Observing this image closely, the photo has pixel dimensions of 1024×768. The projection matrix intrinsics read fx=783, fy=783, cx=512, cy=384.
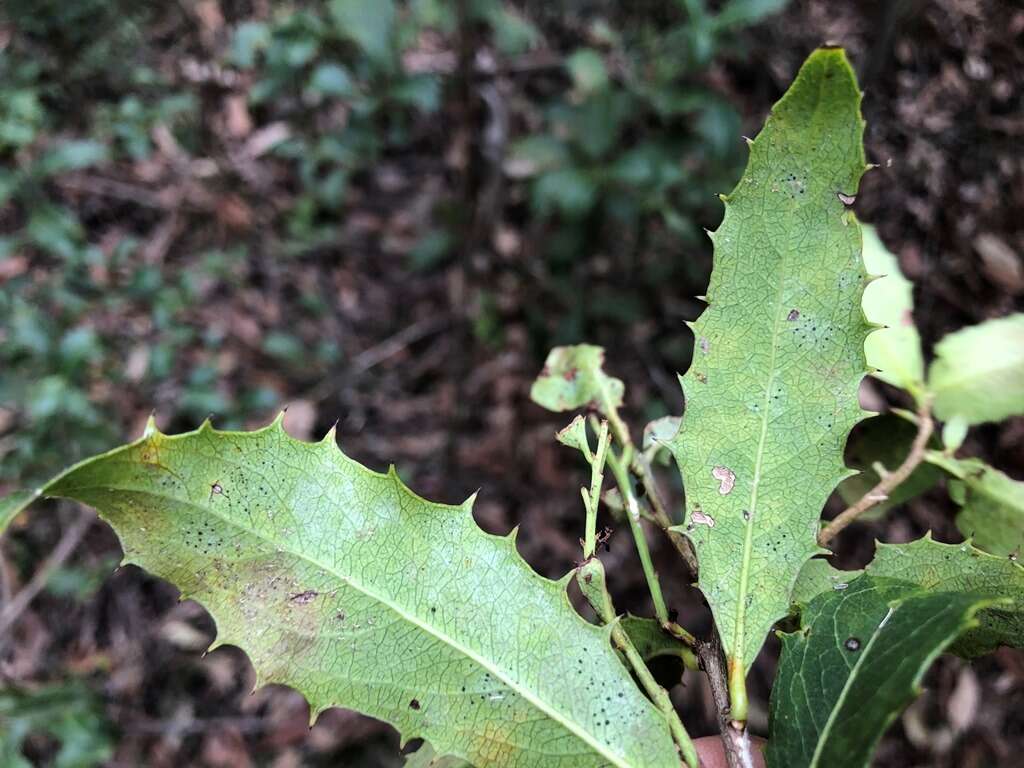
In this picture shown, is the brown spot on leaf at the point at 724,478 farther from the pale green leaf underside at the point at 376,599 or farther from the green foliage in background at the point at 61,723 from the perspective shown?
the green foliage in background at the point at 61,723

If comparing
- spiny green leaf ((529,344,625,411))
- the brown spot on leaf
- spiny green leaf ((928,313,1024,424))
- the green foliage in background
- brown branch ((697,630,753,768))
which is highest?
spiny green leaf ((928,313,1024,424))

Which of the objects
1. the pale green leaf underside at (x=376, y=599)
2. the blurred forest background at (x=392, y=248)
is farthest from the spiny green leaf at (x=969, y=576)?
the blurred forest background at (x=392, y=248)

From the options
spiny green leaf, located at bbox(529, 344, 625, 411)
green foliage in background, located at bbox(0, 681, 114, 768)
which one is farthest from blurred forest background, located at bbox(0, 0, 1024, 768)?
spiny green leaf, located at bbox(529, 344, 625, 411)

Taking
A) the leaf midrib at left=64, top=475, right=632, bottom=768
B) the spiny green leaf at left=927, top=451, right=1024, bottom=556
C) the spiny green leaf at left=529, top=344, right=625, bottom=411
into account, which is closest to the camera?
the leaf midrib at left=64, top=475, right=632, bottom=768

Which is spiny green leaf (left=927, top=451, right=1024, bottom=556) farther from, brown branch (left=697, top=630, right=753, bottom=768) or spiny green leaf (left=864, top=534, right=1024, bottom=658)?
brown branch (left=697, top=630, right=753, bottom=768)

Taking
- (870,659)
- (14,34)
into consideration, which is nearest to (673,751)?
(870,659)

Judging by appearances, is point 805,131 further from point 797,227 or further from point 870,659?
point 870,659

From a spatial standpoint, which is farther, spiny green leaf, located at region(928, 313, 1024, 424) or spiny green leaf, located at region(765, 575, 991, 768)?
spiny green leaf, located at region(928, 313, 1024, 424)
